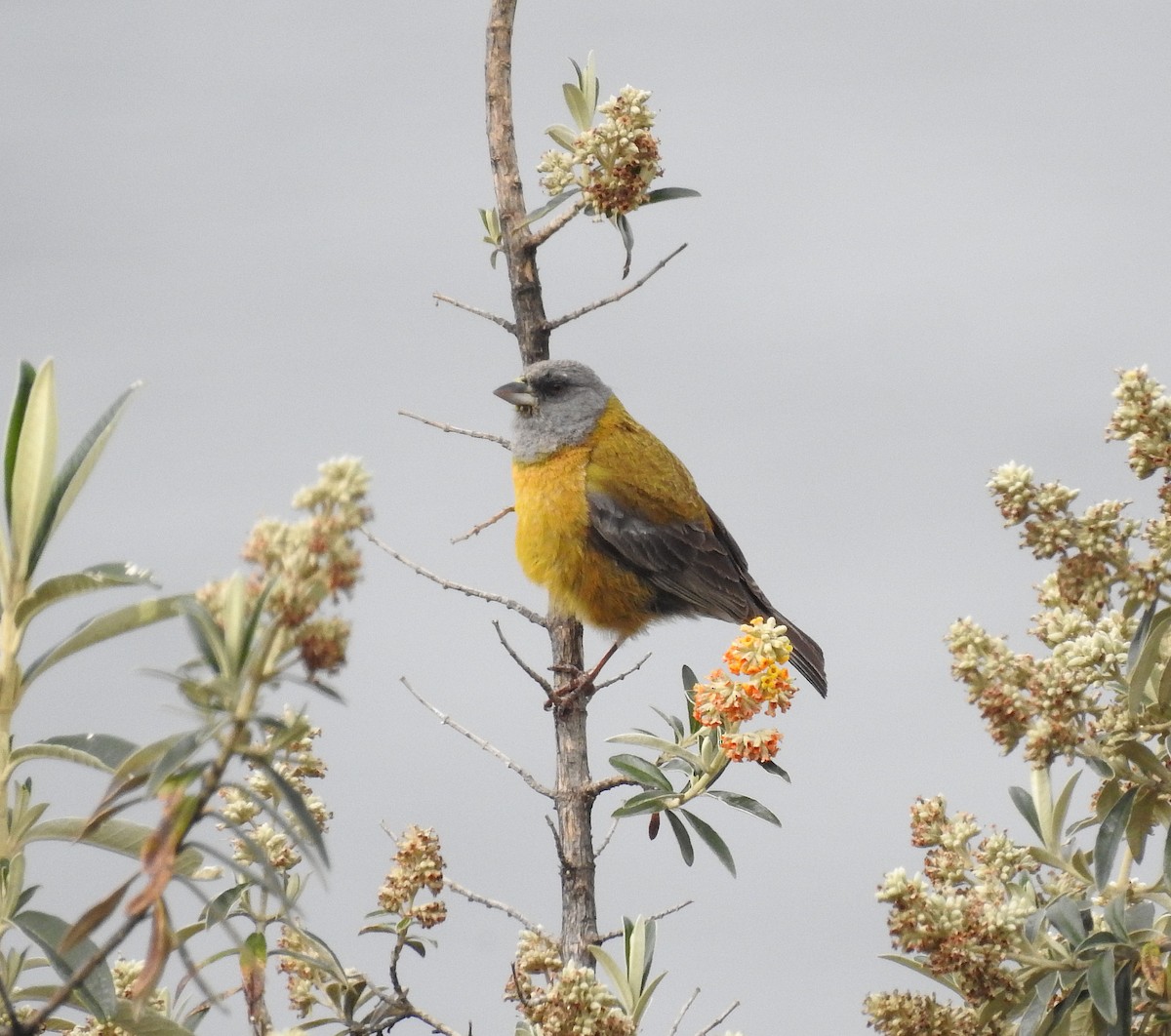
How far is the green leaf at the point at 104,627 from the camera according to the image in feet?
5.65

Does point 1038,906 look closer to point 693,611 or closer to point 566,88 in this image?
point 693,611

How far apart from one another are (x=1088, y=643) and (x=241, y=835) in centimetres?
157

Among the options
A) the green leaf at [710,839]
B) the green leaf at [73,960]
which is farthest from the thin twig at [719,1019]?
the green leaf at [73,960]

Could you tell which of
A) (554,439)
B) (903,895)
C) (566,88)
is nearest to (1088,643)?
(903,895)

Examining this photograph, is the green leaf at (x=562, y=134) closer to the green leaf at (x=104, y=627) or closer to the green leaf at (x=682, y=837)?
the green leaf at (x=682, y=837)

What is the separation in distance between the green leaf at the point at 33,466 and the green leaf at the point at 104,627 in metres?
0.11

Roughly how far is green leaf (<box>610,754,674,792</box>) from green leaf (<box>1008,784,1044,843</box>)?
734 millimetres

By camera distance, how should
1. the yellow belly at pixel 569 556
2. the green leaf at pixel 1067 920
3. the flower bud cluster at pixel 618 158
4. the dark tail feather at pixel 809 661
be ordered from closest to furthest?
the green leaf at pixel 1067 920 < the flower bud cluster at pixel 618 158 < the yellow belly at pixel 569 556 < the dark tail feather at pixel 809 661

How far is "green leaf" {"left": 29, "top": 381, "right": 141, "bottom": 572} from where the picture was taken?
182 centimetres

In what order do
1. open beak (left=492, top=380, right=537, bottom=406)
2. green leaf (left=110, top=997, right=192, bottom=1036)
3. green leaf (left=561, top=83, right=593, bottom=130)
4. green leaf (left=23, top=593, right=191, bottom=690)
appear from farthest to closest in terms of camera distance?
open beak (left=492, top=380, right=537, bottom=406)
green leaf (left=561, top=83, right=593, bottom=130)
green leaf (left=110, top=997, right=192, bottom=1036)
green leaf (left=23, top=593, right=191, bottom=690)

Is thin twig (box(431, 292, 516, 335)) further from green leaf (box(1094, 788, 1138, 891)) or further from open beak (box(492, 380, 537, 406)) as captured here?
green leaf (box(1094, 788, 1138, 891))

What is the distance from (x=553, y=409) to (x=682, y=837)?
1864 millimetres

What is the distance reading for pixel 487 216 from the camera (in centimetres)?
387

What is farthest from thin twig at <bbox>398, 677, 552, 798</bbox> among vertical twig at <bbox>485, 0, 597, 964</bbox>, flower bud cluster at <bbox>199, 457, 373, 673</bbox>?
flower bud cluster at <bbox>199, 457, 373, 673</bbox>
